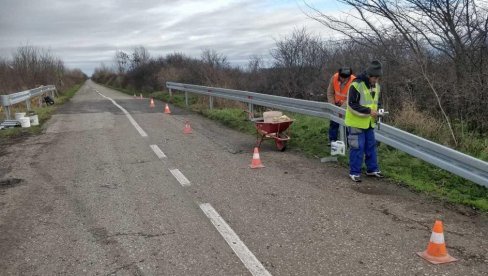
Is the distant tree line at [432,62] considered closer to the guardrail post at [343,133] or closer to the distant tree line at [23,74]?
the guardrail post at [343,133]

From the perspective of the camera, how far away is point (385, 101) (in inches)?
458

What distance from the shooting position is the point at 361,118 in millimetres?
6699

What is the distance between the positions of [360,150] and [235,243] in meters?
3.11

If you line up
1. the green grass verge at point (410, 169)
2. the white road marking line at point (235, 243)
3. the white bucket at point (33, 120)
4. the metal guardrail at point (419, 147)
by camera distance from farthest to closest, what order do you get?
the white bucket at point (33, 120) < the green grass verge at point (410, 169) < the metal guardrail at point (419, 147) < the white road marking line at point (235, 243)

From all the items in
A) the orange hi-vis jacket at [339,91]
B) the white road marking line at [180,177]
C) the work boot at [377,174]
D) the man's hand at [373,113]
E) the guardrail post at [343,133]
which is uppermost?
the orange hi-vis jacket at [339,91]

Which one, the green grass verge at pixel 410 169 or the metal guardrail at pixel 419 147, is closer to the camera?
the metal guardrail at pixel 419 147

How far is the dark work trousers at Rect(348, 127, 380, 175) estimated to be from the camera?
261 inches

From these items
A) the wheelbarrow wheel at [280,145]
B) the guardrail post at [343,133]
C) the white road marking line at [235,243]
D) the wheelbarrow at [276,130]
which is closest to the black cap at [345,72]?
the guardrail post at [343,133]

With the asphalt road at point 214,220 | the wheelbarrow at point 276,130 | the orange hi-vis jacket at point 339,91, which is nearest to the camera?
the asphalt road at point 214,220

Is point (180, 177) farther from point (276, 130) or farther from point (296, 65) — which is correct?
point (296, 65)

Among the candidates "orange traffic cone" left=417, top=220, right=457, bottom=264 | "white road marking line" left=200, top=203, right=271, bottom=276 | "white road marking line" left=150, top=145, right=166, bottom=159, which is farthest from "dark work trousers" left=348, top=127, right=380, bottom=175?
"white road marking line" left=150, top=145, right=166, bottom=159

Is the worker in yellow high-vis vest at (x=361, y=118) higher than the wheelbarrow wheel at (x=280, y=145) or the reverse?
higher

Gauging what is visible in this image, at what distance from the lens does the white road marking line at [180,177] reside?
660cm

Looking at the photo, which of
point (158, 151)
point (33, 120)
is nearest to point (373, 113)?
point (158, 151)
